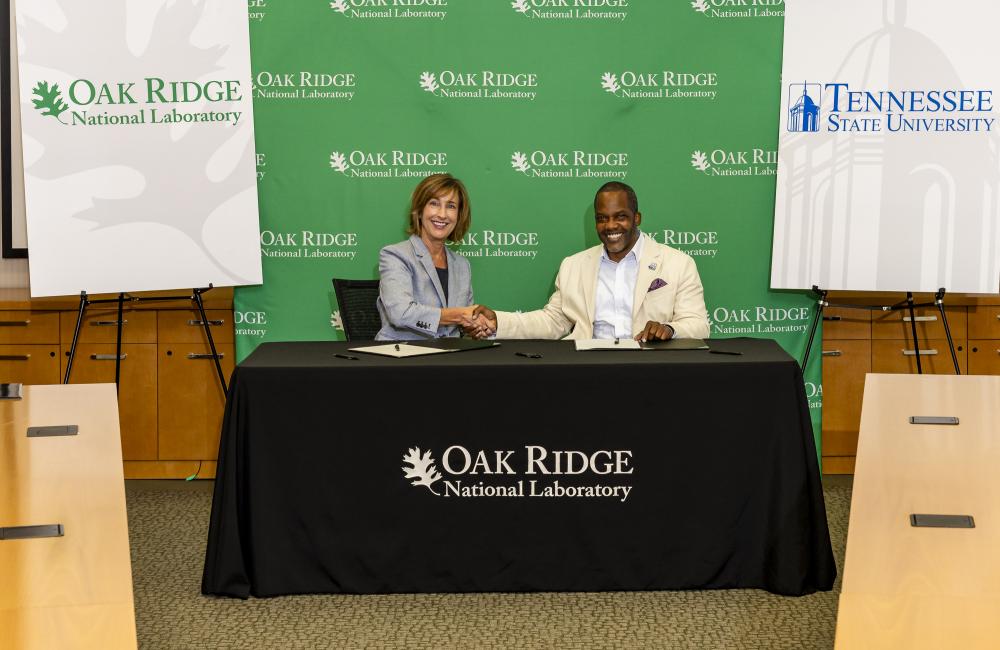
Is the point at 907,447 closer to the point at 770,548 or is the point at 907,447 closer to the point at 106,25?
the point at 770,548

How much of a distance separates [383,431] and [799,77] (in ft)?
8.66

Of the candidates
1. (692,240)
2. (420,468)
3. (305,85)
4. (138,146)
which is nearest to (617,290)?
(692,240)

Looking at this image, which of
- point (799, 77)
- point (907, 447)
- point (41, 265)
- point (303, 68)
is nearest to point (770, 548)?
point (907, 447)

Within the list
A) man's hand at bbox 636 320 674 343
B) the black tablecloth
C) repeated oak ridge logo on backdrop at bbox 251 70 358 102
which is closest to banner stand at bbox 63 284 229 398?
repeated oak ridge logo on backdrop at bbox 251 70 358 102

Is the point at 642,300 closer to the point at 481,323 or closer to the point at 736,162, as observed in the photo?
the point at 481,323

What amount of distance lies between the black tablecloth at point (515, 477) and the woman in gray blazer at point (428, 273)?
0.79 metres

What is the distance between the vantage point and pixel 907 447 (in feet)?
5.84

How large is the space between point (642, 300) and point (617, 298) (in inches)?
4.9

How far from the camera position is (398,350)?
2984mm

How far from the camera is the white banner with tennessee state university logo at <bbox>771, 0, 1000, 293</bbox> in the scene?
160 inches

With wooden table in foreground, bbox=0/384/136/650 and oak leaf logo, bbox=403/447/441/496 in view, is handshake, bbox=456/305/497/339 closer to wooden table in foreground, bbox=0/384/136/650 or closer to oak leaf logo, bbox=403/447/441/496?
oak leaf logo, bbox=403/447/441/496

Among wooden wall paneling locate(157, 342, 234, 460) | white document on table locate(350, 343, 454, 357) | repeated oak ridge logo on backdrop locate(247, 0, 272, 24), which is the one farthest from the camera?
wooden wall paneling locate(157, 342, 234, 460)

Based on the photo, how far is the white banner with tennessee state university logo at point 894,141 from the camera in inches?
160

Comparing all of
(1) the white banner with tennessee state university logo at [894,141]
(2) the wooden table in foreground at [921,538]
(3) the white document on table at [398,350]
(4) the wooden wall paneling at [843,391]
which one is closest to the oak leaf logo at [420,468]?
(3) the white document on table at [398,350]
